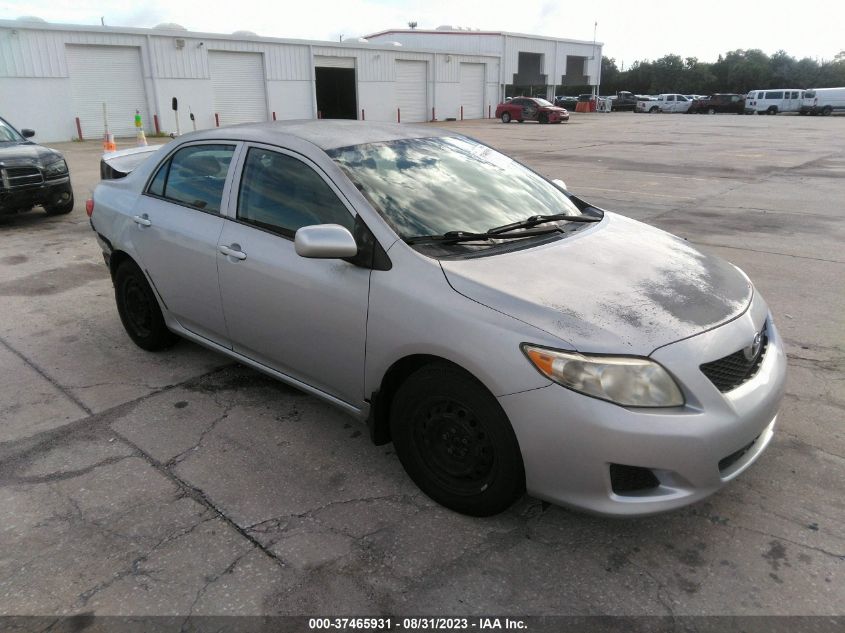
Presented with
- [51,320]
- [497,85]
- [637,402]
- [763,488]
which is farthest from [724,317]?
[497,85]

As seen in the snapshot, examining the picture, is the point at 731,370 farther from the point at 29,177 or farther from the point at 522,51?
the point at 522,51

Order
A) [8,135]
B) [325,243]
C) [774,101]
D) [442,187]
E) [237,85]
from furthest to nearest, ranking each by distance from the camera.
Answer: [774,101], [237,85], [8,135], [442,187], [325,243]

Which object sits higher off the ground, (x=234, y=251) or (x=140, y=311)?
(x=234, y=251)

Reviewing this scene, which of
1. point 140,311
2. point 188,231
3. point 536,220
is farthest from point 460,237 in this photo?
point 140,311

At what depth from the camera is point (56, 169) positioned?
917 cm

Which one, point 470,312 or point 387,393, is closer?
point 470,312

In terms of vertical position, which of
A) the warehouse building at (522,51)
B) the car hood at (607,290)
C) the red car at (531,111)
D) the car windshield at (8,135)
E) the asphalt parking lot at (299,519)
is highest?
the warehouse building at (522,51)

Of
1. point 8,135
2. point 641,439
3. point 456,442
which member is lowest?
point 456,442

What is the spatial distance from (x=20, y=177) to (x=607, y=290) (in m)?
8.88

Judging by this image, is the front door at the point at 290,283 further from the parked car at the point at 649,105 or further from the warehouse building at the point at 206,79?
the parked car at the point at 649,105

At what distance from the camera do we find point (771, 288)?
5.92 meters

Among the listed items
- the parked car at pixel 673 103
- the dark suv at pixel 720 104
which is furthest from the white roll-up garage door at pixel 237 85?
the dark suv at pixel 720 104

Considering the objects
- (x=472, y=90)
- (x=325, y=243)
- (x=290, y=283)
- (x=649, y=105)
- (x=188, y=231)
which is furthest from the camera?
(x=649, y=105)

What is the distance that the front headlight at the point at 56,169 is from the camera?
9.01 m
